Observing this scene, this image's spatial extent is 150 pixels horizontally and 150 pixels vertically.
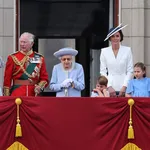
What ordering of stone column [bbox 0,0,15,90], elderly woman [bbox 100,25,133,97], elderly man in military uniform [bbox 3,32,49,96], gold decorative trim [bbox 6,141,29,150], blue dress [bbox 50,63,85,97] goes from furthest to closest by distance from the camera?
stone column [bbox 0,0,15,90] < elderly woman [bbox 100,25,133,97] < blue dress [bbox 50,63,85,97] < elderly man in military uniform [bbox 3,32,49,96] < gold decorative trim [bbox 6,141,29,150]

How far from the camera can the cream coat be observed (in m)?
9.05

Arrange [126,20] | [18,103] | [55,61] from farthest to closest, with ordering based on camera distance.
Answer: [55,61] → [126,20] → [18,103]

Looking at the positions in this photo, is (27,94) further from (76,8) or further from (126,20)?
(76,8)

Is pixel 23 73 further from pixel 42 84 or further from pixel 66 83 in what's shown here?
pixel 66 83

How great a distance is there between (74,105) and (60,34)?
5293 millimetres

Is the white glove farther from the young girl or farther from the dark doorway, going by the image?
the dark doorway

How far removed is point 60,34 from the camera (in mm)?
12914

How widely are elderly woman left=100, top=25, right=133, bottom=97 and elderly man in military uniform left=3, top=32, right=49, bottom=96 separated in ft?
3.21

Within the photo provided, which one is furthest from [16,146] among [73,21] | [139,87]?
[73,21]

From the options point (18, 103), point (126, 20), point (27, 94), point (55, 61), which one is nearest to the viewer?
point (18, 103)

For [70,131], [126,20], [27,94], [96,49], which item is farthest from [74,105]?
[96,49]

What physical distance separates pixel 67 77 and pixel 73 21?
4230 millimetres

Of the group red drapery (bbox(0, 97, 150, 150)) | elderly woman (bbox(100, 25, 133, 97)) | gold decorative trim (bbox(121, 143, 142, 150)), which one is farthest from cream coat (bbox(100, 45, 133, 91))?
gold decorative trim (bbox(121, 143, 142, 150))

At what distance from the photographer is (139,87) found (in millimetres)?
8672
